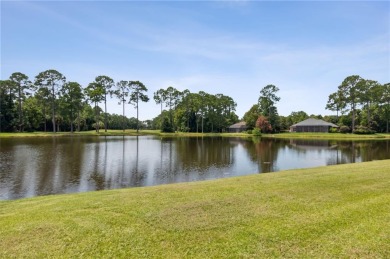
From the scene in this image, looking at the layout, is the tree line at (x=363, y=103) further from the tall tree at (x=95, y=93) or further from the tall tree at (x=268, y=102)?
the tall tree at (x=95, y=93)

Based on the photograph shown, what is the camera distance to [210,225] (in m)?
6.31

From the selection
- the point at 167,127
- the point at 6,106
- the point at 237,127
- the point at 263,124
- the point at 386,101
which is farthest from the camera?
the point at 237,127

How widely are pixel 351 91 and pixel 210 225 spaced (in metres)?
87.6

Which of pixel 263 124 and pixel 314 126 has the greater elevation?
pixel 263 124

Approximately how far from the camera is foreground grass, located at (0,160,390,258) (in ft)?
17.0

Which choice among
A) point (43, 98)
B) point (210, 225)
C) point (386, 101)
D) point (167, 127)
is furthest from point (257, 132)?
point (210, 225)

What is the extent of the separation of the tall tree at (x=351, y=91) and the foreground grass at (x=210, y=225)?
267 ft

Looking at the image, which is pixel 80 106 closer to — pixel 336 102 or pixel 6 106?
pixel 6 106

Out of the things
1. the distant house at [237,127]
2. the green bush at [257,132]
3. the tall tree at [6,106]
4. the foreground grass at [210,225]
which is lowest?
the foreground grass at [210,225]

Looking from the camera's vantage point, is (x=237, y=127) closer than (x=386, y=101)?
No

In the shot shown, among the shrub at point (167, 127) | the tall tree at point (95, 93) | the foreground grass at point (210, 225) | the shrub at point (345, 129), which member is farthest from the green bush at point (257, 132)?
the foreground grass at point (210, 225)

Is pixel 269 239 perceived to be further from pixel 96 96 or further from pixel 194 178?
pixel 96 96

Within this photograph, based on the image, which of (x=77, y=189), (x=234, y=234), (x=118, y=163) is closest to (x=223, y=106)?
(x=118, y=163)

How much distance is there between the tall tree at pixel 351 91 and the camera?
254 ft
